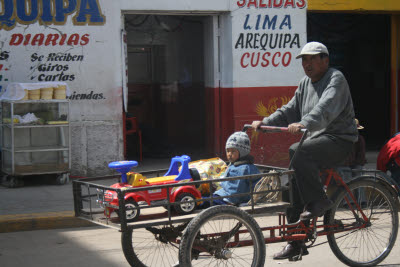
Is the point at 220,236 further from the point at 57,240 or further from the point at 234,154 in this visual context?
the point at 57,240

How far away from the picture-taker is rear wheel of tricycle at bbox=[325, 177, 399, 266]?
17.3ft

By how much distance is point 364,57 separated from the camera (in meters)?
15.5

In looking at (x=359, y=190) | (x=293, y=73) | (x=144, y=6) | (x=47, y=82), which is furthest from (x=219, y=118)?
(x=359, y=190)

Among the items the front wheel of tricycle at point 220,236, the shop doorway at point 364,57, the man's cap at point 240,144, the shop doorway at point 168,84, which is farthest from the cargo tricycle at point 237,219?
the shop doorway at point 364,57

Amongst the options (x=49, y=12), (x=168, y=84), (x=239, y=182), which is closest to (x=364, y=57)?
(x=168, y=84)

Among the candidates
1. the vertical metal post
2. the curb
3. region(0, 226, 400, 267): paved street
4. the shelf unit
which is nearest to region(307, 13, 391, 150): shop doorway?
the shelf unit

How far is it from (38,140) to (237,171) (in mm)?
5723

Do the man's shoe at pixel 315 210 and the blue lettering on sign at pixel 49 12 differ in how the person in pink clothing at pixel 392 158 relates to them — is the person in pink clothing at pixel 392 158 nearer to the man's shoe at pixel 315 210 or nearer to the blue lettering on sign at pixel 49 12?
the man's shoe at pixel 315 210

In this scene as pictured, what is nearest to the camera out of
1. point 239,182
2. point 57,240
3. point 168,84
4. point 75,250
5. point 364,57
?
point 239,182

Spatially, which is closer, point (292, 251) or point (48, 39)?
point (292, 251)

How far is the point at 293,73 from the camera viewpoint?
11391 millimetres

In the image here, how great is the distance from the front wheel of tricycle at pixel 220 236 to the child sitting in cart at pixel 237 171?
0.69ft

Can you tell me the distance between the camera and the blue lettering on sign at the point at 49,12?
978cm

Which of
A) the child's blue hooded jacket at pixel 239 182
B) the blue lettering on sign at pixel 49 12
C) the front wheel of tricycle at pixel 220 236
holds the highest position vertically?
the blue lettering on sign at pixel 49 12
